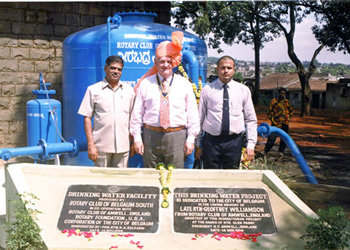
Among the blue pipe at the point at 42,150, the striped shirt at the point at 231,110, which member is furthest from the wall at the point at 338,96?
the striped shirt at the point at 231,110

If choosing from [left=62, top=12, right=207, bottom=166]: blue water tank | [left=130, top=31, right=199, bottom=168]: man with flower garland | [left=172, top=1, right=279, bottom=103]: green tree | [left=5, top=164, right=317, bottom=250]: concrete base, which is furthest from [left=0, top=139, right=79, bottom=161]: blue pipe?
[left=172, top=1, right=279, bottom=103]: green tree

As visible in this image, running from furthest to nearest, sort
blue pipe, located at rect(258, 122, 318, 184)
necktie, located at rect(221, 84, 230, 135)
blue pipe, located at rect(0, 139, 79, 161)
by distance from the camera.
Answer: blue pipe, located at rect(258, 122, 318, 184), blue pipe, located at rect(0, 139, 79, 161), necktie, located at rect(221, 84, 230, 135)

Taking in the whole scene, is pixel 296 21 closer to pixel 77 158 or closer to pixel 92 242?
pixel 77 158

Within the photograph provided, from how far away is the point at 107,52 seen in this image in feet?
19.3

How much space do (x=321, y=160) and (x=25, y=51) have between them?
6.99 meters

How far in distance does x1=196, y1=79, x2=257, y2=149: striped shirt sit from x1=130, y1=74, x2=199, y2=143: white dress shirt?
0.21 meters

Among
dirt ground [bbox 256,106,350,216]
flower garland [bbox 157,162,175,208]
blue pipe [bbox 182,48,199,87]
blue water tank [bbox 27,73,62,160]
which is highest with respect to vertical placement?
blue pipe [bbox 182,48,199,87]

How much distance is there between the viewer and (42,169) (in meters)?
4.00

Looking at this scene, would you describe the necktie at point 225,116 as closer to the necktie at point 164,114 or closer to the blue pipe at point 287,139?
the necktie at point 164,114

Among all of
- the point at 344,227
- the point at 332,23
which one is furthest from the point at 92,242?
the point at 332,23

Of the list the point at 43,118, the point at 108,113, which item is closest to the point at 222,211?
the point at 108,113

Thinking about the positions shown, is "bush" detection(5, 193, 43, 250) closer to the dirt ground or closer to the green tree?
the dirt ground

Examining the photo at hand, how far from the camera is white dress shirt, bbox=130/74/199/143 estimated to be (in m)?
4.19

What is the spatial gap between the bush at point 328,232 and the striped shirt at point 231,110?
1.21 metres
